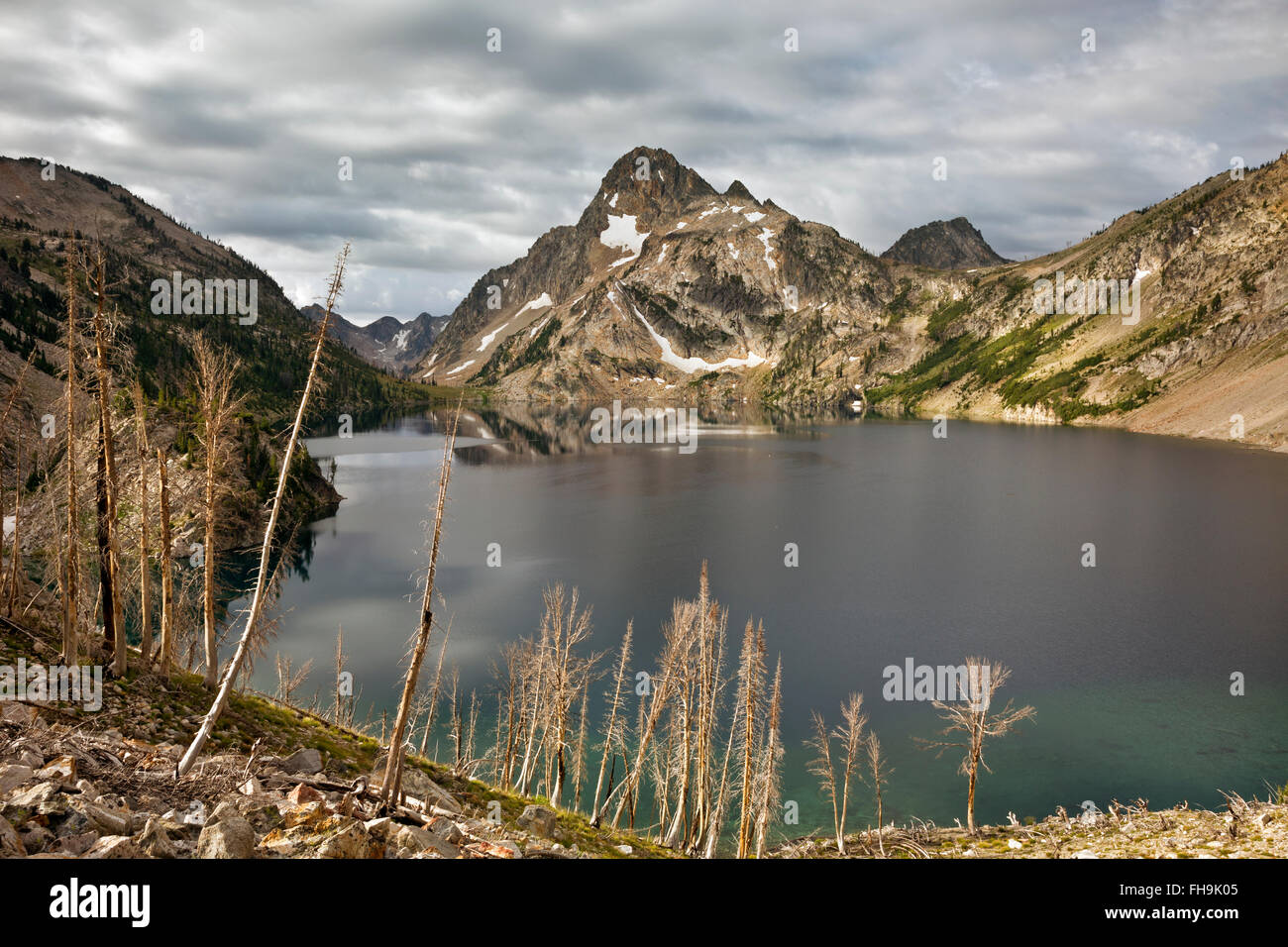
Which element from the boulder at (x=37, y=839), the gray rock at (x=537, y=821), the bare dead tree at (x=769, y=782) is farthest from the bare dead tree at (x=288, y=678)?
the boulder at (x=37, y=839)

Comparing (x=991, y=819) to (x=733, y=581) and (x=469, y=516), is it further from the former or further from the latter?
(x=469, y=516)

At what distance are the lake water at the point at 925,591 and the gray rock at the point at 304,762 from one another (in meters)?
13.5

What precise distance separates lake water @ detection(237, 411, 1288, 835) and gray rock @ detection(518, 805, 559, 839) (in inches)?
597

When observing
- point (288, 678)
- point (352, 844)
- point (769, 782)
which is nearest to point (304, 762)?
Answer: point (352, 844)

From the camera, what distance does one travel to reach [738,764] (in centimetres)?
3897

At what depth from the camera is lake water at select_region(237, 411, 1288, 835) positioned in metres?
39.5

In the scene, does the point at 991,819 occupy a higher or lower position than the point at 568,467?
lower

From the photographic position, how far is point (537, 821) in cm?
2312

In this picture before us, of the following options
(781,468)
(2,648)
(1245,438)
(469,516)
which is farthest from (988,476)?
(2,648)

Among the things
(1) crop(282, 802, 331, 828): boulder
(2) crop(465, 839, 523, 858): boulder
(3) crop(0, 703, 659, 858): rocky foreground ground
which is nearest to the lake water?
(3) crop(0, 703, 659, 858): rocky foreground ground

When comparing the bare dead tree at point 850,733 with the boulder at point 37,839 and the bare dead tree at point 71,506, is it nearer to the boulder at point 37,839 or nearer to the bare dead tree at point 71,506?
the boulder at point 37,839

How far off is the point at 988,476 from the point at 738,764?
4069 inches
